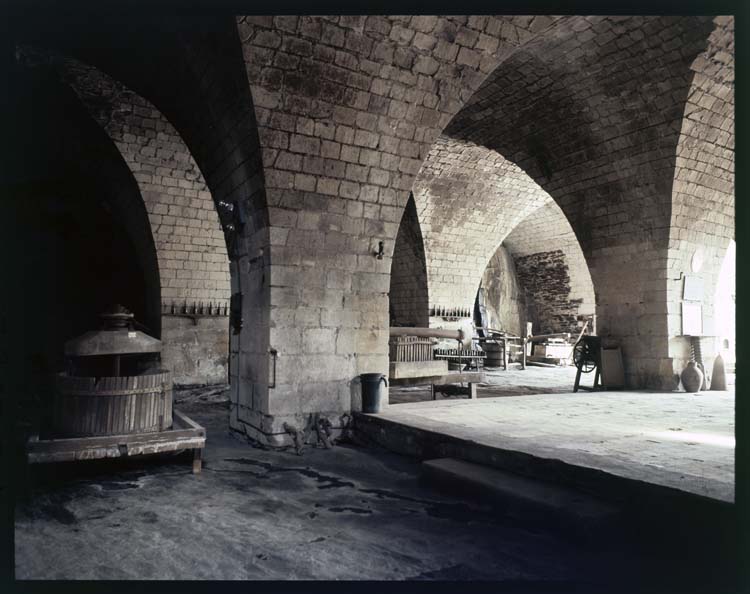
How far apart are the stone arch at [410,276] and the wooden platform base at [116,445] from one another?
9786 mm

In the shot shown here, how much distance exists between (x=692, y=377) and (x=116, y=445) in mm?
8974

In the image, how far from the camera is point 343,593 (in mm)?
2906

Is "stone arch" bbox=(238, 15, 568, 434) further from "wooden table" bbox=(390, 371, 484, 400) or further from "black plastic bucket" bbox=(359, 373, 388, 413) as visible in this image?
"wooden table" bbox=(390, 371, 484, 400)

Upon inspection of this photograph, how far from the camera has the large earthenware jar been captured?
941cm

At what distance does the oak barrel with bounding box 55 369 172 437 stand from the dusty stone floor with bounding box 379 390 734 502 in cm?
257

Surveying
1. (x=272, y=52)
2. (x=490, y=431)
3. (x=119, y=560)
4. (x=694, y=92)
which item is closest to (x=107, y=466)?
(x=119, y=560)

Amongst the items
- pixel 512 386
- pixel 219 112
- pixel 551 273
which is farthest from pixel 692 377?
pixel 551 273

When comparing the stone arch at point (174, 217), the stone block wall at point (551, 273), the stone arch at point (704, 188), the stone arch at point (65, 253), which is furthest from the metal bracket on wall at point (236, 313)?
the stone block wall at point (551, 273)

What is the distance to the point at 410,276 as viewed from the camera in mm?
15414

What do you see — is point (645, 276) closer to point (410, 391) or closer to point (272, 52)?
point (410, 391)

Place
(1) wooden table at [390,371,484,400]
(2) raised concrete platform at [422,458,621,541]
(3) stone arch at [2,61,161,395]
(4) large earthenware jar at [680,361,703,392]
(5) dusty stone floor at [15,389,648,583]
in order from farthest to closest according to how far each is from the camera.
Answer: (3) stone arch at [2,61,161,395] → (4) large earthenware jar at [680,361,703,392] → (1) wooden table at [390,371,484,400] → (2) raised concrete platform at [422,458,621,541] → (5) dusty stone floor at [15,389,648,583]

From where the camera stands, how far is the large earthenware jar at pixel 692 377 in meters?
9.41

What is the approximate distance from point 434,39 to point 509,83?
368 centimetres

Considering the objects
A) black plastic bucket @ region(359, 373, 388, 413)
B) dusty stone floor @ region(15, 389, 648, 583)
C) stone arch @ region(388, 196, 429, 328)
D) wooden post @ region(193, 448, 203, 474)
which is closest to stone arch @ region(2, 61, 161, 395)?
stone arch @ region(388, 196, 429, 328)
